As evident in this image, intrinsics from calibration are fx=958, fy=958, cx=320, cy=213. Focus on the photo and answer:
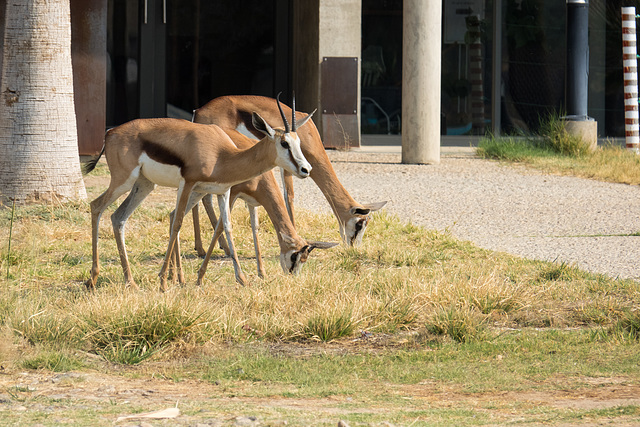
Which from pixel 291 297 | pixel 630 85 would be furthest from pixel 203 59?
pixel 291 297

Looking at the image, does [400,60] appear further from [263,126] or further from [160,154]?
[263,126]

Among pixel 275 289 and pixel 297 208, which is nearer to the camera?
pixel 275 289

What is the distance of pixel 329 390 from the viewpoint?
4922 mm

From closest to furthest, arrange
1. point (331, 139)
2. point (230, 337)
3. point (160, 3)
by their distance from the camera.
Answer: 1. point (230, 337)
2. point (331, 139)
3. point (160, 3)

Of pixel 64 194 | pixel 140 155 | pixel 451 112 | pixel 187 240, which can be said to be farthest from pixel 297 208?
pixel 451 112

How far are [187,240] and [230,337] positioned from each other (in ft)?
12.1

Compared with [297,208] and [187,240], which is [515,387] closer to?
[187,240]

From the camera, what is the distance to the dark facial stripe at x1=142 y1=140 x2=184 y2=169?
6996 mm

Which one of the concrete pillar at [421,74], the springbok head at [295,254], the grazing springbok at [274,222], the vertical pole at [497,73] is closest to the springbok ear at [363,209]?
the grazing springbok at [274,222]

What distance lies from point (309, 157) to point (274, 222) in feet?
5.61

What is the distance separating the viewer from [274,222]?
7.30 meters

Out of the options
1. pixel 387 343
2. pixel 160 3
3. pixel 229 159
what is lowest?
pixel 387 343

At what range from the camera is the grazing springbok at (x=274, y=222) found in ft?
23.5

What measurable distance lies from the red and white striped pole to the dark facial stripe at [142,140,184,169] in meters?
11.5
